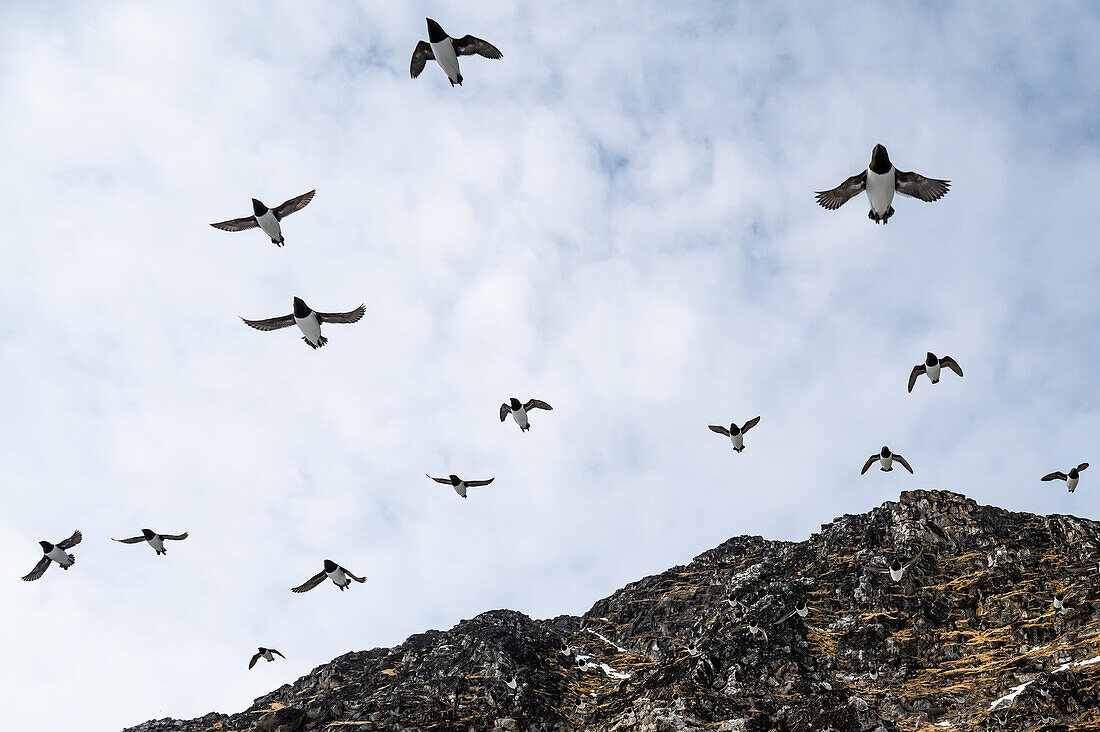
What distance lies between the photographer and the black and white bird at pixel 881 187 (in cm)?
1966

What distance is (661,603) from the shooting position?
122 ft

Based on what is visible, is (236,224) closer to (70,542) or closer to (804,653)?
(70,542)

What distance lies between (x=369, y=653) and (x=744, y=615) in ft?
55.4

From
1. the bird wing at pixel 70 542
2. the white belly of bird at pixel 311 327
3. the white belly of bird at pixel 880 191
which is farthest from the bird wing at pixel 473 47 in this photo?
the bird wing at pixel 70 542

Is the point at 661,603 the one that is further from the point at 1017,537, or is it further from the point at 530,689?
the point at 1017,537

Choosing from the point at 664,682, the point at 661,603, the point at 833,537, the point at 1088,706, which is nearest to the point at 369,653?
the point at 661,603

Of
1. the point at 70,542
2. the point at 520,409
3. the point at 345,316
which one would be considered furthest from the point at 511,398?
the point at 70,542

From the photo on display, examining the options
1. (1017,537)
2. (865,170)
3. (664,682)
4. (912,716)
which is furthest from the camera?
(1017,537)

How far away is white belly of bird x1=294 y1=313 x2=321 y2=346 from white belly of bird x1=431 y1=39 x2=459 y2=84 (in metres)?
8.18

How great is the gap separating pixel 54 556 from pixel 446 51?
25.6 m

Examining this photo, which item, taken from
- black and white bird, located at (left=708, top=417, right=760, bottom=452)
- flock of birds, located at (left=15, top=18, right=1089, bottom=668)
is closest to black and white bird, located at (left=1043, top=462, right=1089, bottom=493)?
flock of birds, located at (left=15, top=18, right=1089, bottom=668)

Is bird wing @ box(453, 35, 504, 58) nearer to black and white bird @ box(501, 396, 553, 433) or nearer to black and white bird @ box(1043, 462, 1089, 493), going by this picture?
black and white bird @ box(501, 396, 553, 433)

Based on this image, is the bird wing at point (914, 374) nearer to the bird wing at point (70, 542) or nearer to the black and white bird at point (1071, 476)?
the black and white bird at point (1071, 476)

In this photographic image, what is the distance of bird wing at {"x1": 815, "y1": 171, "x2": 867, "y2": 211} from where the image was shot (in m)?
20.5
